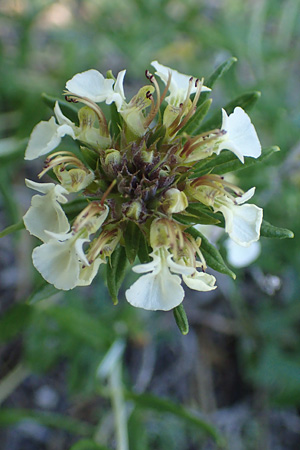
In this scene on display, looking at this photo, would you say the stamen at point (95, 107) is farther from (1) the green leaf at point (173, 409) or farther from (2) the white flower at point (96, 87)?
(1) the green leaf at point (173, 409)

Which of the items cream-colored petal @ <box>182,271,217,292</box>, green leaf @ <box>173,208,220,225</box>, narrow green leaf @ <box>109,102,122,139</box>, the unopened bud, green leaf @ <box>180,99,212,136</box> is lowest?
cream-colored petal @ <box>182,271,217,292</box>

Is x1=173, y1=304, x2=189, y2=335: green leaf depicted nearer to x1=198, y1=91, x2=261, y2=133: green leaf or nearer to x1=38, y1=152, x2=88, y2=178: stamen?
x1=38, y1=152, x2=88, y2=178: stamen

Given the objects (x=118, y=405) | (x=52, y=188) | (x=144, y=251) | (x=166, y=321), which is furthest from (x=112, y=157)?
(x=166, y=321)

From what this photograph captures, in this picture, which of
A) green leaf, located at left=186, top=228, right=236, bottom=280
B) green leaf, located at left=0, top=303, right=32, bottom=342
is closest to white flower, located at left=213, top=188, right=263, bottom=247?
green leaf, located at left=186, top=228, right=236, bottom=280

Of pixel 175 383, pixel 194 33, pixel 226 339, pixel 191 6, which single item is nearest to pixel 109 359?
pixel 175 383

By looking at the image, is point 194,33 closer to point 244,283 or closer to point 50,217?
point 244,283

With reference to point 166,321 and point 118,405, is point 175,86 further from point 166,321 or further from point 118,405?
point 166,321

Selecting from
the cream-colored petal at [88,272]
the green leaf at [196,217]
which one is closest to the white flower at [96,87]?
the green leaf at [196,217]
